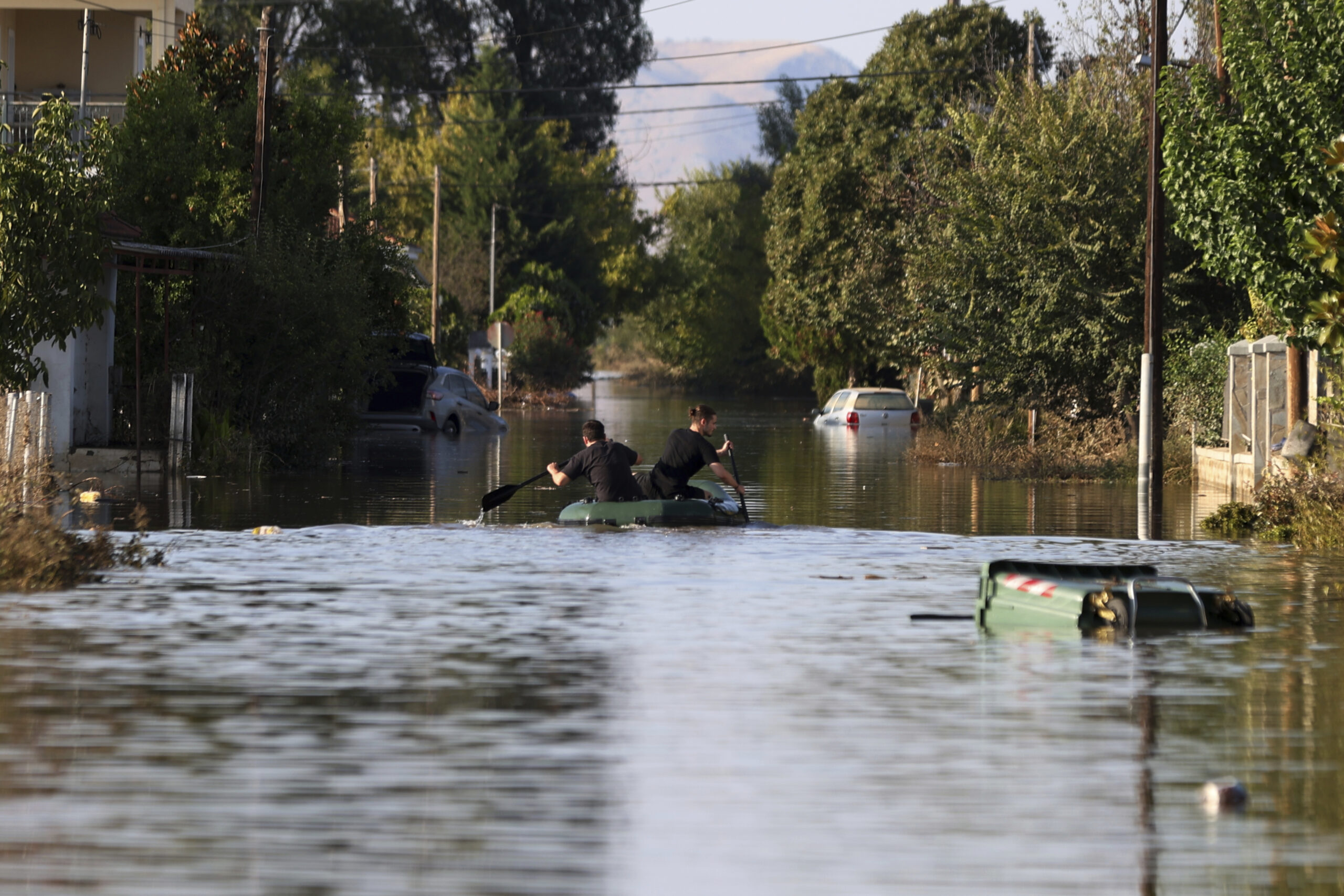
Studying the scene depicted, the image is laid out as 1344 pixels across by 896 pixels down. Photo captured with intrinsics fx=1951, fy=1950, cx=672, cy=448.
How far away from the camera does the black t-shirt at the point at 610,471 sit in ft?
69.9

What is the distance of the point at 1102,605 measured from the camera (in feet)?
43.9

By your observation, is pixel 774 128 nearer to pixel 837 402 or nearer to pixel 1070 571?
pixel 837 402

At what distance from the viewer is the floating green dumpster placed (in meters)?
13.4

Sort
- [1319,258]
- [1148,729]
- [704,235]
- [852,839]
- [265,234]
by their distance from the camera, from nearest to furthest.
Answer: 1. [852,839]
2. [1148,729]
3. [1319,258]
4. [265,234]
5. [704,235]

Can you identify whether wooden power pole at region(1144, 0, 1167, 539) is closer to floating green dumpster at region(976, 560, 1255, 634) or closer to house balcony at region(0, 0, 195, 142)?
floating green dumpster at region(976, 560, 1255, 634)

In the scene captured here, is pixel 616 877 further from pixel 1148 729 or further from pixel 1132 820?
pixel 1148 729

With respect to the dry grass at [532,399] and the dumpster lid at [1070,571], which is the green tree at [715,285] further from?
the dumpster lid at [1070,571]

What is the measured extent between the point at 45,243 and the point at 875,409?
Answer: 32.8 m

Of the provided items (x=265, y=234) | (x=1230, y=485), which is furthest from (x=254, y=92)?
(x=1230, y=485)

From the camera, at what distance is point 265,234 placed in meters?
32.4

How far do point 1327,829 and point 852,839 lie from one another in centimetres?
187

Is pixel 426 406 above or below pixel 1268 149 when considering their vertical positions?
below

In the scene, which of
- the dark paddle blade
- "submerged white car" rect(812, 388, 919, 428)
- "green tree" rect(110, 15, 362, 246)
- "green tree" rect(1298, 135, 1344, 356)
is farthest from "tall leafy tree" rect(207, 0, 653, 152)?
"green tree" rect(1298, 135, 1344, 356)

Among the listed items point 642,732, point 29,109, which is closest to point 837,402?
point 29,109
